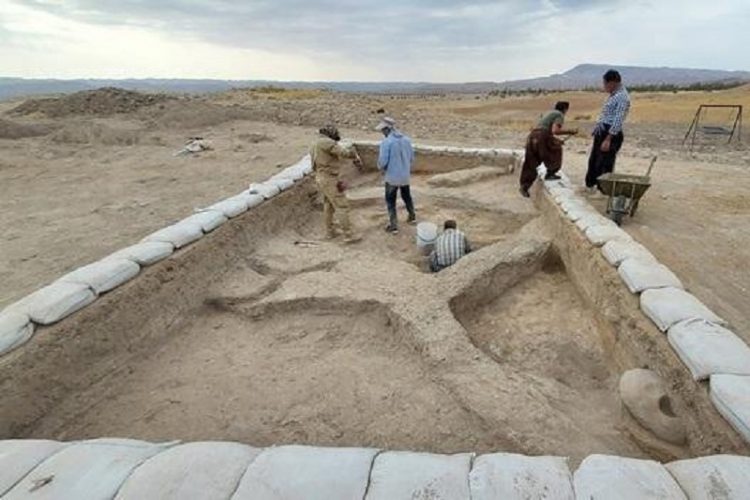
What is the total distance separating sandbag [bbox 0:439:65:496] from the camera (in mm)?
2113

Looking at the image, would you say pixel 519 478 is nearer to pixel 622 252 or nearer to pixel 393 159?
pixel 622 252

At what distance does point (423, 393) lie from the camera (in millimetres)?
3389

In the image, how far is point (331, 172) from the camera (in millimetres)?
6293

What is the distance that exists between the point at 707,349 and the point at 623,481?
1246 mm

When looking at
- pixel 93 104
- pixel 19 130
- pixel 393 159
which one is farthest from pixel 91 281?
pixel 93 104

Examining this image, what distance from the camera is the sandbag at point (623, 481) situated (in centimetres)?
186

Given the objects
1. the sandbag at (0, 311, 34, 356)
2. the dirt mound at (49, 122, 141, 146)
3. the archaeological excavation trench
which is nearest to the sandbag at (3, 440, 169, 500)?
the archaeological excavation trench

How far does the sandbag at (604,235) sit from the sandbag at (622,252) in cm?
9

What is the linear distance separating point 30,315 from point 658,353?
13.8 ft

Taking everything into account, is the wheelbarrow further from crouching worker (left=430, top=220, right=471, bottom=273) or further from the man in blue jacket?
the man in blue jacket

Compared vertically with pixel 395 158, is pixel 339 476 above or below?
below

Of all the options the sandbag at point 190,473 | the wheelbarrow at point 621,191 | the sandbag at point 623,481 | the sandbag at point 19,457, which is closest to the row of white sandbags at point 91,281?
the sandbag at point 19,457

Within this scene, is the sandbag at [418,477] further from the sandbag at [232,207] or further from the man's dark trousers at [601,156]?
the man's dark trousers at [601,156]

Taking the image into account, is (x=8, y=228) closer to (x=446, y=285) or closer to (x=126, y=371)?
(x=126, y=371)
